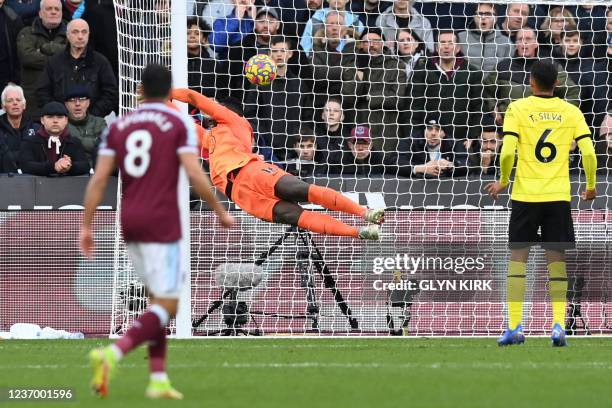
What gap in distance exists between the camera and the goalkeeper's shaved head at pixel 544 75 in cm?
1099

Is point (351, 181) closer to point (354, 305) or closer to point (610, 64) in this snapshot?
point (354, 305)

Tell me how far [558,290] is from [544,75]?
1.86 metres

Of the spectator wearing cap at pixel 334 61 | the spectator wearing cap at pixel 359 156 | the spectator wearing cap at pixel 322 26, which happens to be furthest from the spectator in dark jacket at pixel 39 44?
the spectator wearing cap at pixel 359 156

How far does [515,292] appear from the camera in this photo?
1116 centimetres

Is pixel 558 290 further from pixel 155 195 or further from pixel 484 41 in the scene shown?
pixel 155 195

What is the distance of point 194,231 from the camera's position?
44.5 feet

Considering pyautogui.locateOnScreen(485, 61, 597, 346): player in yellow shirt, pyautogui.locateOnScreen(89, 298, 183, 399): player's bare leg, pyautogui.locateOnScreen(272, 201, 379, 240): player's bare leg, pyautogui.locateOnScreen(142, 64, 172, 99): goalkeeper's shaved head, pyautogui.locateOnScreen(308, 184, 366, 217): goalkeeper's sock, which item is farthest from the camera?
pyautogui.locateOnScreen(308, 184, 366, 217): goalkeeper's sock

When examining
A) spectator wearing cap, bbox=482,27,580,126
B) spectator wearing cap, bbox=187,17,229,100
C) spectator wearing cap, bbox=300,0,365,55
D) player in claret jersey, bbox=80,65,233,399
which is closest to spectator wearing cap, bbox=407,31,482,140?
spectator wearing cap, bbox=482,27,580,126

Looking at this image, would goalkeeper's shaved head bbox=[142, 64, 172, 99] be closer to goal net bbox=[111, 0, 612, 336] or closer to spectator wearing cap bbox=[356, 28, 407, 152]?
goal net bbox=[111, 0, 612, 336]

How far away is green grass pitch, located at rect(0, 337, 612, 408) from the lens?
6.85m

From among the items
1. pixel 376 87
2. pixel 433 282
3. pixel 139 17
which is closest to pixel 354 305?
pixel 433 282

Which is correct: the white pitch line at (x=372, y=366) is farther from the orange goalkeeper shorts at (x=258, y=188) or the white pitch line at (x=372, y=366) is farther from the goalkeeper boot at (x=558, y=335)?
the orange goalkeeper shorts at (x=258, y=188)

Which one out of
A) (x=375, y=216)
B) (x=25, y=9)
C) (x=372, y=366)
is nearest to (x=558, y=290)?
(x=375, y=216)

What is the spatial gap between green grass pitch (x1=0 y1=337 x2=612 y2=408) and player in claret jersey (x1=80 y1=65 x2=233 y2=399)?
425 millimetres
